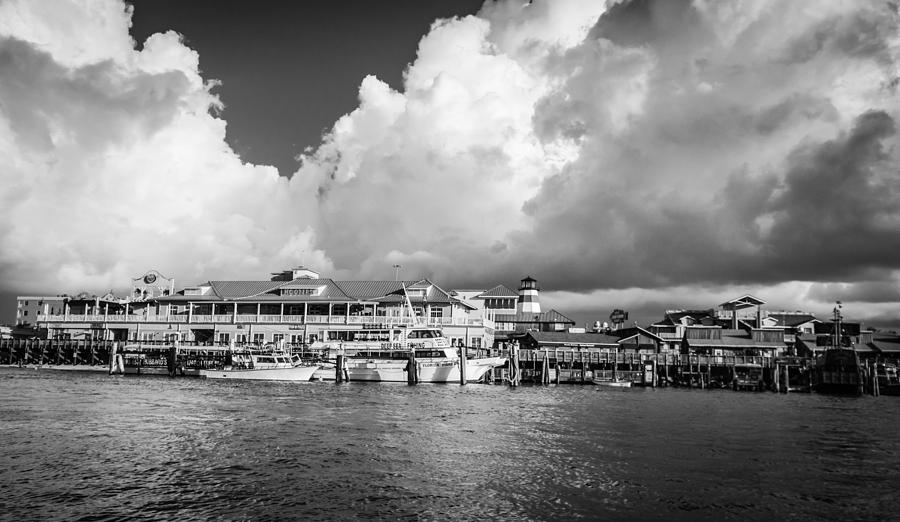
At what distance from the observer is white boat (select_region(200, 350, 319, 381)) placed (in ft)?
207

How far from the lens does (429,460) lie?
2497 cm

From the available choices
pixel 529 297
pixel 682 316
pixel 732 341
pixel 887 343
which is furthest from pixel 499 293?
pixel 887 343

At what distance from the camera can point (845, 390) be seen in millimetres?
66562

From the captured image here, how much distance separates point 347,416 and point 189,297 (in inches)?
2257

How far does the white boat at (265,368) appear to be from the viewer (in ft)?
207

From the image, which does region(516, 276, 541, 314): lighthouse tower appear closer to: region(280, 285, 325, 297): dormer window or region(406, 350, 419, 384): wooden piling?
region(280, 285, 325, 297): dormer window

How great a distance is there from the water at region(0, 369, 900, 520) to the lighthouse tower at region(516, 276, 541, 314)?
71620 mm

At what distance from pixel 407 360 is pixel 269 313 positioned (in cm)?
2689

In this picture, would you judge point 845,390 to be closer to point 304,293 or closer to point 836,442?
point 836,442

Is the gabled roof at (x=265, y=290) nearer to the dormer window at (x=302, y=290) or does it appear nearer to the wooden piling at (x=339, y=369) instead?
the dormer window at (x=302, y=290)

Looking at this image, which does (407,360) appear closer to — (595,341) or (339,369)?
(339,369)

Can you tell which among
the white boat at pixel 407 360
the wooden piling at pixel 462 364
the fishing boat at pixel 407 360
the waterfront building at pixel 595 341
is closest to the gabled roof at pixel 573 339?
the waterfront building at pixel 595 341

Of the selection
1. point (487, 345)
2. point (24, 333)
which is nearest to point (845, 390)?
point (487, 345)

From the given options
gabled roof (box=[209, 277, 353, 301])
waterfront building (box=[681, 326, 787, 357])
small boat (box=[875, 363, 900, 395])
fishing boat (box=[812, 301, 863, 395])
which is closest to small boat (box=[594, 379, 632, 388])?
fishing boat (box=[812, 301, 863, 395])
